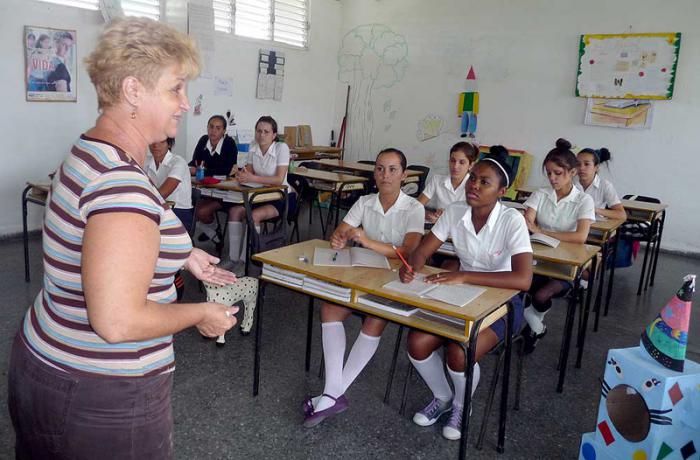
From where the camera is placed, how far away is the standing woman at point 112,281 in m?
0.86

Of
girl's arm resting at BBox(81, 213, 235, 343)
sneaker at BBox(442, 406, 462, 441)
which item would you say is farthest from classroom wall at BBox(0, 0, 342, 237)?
girl's arm resting at BBox(81, 213, 235, 343)

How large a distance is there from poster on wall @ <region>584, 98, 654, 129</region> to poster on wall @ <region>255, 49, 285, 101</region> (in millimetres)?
3797

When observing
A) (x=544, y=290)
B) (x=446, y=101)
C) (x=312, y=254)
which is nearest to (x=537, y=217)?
(x=544, y=290)

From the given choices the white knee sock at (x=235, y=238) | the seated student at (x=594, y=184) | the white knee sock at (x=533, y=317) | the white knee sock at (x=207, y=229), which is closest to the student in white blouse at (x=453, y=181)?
the seated student at (x=594, y=184)

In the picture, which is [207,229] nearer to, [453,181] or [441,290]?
[453,181]

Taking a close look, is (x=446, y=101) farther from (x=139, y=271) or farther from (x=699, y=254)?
(x=139, y=271)

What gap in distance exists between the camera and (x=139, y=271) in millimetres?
863

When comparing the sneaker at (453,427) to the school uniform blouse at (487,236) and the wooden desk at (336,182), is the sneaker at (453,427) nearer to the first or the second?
the school uniform blouse at (487,236)

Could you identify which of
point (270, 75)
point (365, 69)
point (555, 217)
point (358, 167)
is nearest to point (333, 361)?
point (555, 217)

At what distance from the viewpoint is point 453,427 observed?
2334 mm

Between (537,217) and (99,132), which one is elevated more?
(99,132)

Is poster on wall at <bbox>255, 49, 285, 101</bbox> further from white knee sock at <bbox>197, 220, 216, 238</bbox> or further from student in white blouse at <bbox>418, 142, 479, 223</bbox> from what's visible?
student in white blouse at <bbox>418, 142, 479, 223</bbox>

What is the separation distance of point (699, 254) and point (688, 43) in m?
2.17

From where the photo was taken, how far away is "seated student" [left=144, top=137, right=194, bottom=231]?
4.00 meters
